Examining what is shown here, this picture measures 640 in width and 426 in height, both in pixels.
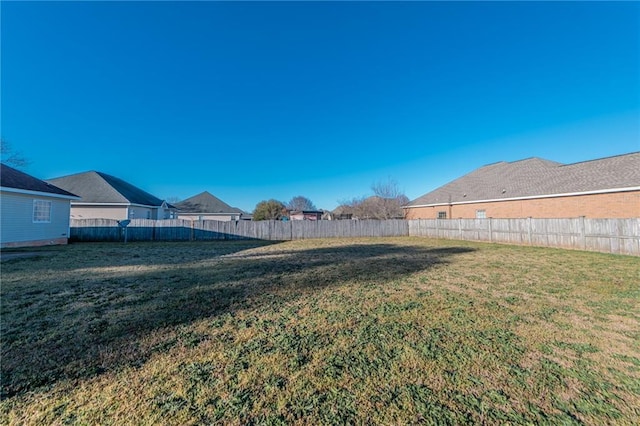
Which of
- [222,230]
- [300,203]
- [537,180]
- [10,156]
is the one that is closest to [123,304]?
[222,230]

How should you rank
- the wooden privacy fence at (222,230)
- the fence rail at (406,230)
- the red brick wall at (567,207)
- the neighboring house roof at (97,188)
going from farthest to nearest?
1. the neighboring house roof at (97,188)
2. the wooden privacy fence at (222,230)
3. the red brick wall at (567,207)
4. the fence rail at (406,230)

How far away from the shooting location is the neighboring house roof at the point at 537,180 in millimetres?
11984

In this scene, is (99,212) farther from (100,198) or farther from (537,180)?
(537,180)

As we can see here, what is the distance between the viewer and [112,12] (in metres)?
8.71

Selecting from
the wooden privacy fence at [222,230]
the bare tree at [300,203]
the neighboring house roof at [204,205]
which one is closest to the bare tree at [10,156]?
the wooden privacy fence at [222,230]

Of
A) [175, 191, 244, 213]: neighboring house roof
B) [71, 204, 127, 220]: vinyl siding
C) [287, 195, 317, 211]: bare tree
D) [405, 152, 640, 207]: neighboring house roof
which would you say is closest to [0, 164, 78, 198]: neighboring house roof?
[71, 204, 127, 220]: vinyl siding

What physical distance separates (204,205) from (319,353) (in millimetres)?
33525

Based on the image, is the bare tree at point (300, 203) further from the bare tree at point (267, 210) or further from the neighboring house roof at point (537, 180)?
the neighboring house roof at point (537, 180)

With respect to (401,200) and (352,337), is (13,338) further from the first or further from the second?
(401,200)

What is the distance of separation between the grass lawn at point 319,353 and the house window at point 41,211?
10.2m

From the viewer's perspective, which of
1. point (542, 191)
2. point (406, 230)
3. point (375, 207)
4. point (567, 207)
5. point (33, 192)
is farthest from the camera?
point (375, 207)

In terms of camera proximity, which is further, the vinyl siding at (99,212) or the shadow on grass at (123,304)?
the vinyl siding at (99,212)

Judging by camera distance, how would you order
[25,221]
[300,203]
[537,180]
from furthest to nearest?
[300,203] < [537,180] < [25,221]

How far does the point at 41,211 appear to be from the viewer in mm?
12352
